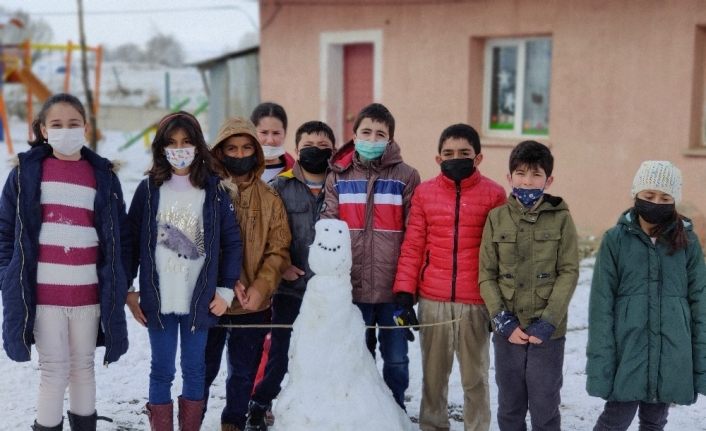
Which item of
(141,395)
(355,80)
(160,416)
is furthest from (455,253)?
(355,80)

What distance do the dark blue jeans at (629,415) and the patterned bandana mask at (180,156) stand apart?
2.38m

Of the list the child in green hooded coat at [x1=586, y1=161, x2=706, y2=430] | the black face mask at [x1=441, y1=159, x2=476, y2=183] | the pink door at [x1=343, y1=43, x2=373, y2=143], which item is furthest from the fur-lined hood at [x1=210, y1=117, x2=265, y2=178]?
the pink door at [x1=343, y1=43, x2=373, y2=143]

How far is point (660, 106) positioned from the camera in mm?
Result: 8516

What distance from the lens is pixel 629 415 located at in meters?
3.56

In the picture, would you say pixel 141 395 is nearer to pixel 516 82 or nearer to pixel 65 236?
pixel 65 236

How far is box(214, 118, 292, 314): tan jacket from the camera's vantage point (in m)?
3.85

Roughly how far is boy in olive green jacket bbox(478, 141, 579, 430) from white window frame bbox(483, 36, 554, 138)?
6.36 m

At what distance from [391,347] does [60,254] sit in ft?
5.75

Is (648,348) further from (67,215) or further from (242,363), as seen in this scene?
(67,215)

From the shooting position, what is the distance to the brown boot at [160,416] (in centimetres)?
370

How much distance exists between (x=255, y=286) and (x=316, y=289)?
390 millimetres

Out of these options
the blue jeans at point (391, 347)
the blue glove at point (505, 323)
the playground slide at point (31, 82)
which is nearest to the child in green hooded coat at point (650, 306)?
the blue glove at point (505, 323)

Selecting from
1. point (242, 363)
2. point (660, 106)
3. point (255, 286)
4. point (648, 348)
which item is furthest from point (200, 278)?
point (660, 106)

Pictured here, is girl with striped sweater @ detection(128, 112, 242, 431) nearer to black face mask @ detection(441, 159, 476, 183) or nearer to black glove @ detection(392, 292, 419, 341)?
black glove @ detection(392, 292, 419, 341)
